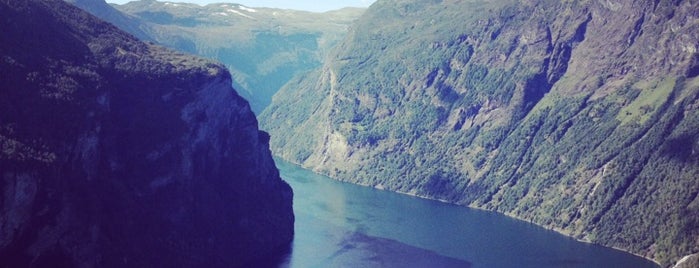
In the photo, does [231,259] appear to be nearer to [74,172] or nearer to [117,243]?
[117,243]

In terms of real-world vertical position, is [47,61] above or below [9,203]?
above

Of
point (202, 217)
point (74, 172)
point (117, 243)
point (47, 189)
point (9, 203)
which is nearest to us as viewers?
point (9, 203)

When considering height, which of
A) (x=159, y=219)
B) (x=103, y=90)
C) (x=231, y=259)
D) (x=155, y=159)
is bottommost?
(x=231, y=259)

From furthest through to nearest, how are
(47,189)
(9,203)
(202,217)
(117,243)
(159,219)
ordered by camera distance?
Result: (202,217) → (159,219) → (117,243) → (47,189) → (9,203)

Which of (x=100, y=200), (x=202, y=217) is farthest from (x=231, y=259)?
(x=100, y=200)

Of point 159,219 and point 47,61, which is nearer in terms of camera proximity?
point 47,61

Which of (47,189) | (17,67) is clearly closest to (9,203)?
(47,189)
